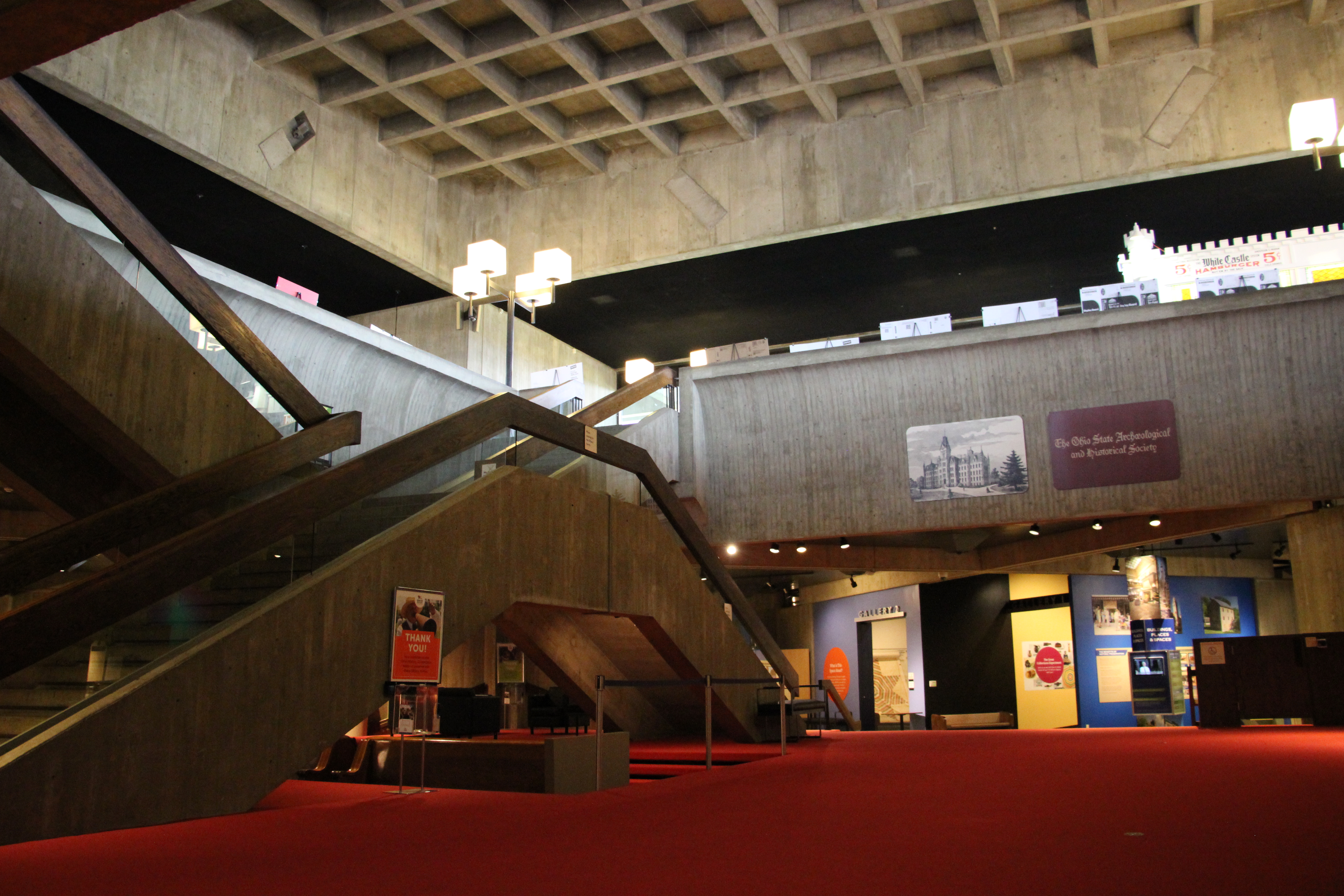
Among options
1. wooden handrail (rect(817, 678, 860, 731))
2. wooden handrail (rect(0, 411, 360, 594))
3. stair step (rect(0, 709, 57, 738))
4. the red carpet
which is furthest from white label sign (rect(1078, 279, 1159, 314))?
stair step (rect(0, 709, 57, 738))

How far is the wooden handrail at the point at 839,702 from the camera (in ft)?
42.1

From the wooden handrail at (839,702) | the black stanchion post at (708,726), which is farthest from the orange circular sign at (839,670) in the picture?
the black stanchion post at (708,726)

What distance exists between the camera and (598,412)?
11883 mm

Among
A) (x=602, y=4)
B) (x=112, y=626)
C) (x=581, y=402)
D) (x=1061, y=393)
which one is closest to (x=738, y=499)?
(x=581, y=402)

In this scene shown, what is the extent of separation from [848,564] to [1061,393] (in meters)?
5.67

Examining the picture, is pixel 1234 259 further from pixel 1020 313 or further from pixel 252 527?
pixel 252 527

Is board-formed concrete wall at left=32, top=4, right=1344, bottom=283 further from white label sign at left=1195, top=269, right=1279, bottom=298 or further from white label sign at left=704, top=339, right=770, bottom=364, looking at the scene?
white label sign at left=1195, top=269, right=1279, bottom=298

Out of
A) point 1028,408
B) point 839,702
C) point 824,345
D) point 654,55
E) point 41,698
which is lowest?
point 839,702

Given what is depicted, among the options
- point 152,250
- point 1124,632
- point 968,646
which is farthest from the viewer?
point 968,646

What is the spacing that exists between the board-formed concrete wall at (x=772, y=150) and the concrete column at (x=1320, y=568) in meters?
5.85

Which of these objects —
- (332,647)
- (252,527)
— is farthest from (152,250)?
(332,647)

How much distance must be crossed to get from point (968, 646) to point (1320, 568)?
8.07m

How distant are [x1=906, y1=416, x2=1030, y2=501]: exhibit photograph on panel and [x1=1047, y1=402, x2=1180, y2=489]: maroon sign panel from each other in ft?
1.68

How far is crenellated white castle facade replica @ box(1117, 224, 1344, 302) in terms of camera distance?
46.5 feet
